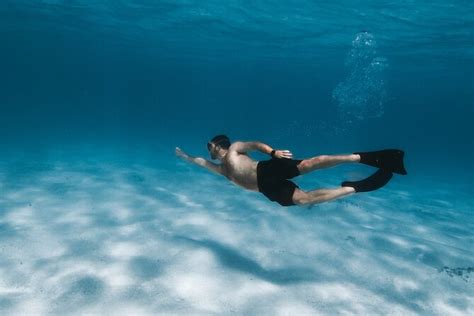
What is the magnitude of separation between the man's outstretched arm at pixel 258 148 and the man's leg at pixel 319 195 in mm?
912

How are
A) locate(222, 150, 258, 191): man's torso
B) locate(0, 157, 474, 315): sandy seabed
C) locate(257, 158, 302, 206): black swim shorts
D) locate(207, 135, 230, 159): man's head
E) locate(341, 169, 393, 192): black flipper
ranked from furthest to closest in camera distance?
locate(207, 135, 230, 159): man's head → locate(0, 157, 474, 315): sandy seabed → locate(222, 150, 258, 191): man's torso → locate(257, 158, 302, 206): black swim shorts → locate(341, 169, 393, 192): black flipper

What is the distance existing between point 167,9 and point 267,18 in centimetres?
697

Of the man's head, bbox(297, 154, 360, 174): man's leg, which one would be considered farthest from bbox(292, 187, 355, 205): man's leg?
the man's head

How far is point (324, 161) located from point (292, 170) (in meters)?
0.53

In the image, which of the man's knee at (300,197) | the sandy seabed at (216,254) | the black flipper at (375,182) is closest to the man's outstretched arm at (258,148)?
the man's knee at (300,197)

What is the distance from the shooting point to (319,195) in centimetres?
579

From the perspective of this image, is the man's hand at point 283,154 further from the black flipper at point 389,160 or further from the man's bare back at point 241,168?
the black flipper at point 389,160

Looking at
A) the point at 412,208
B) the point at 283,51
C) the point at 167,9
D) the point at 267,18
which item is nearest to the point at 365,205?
the point at 412,208

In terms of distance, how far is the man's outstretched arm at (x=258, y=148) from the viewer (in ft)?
17.3

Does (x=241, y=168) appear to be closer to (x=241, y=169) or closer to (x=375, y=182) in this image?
(x=241, y=169)

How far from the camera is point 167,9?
80.6ft

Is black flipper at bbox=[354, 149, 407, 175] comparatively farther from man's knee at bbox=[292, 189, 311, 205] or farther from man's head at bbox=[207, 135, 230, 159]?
man's head at bbox=[207, 135, 230, 159]

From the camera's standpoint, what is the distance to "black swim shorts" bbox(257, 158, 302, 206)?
5.81 meters

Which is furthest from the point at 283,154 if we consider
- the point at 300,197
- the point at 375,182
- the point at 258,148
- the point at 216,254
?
the point at 216,254
